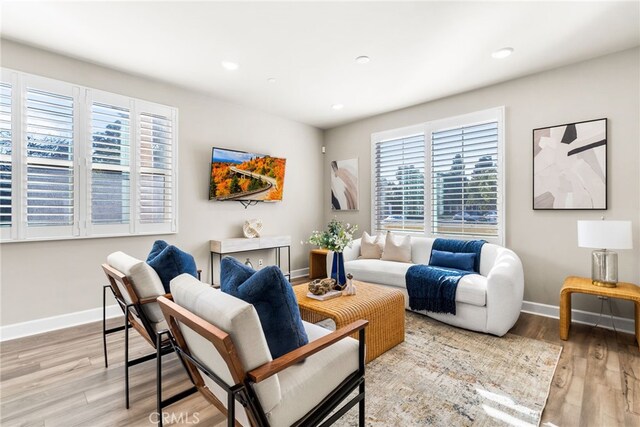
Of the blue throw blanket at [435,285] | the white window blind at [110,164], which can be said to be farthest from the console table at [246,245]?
the blue throw blanket at [435,285]

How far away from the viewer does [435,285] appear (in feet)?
10.3

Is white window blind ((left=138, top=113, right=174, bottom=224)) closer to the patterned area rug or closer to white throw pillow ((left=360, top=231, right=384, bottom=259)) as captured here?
white throw pillow ((left=360, top=231, right=384, bottom=259))

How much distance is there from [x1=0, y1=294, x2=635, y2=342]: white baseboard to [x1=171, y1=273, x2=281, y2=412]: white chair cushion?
2.76m

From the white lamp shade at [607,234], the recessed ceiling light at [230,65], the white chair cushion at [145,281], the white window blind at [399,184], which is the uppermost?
the recessed ceiling light at [230,65]

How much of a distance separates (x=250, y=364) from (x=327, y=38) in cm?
273

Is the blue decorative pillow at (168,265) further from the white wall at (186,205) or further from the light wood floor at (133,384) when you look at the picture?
the white wall at (186,205)

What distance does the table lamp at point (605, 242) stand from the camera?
8.48ft

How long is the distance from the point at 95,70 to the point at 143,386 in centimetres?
326

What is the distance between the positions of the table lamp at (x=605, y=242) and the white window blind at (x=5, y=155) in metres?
5.32

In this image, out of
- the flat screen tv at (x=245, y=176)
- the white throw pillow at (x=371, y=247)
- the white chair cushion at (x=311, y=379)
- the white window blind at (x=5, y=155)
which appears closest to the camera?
the white chair cushion at (x=311, y=379)

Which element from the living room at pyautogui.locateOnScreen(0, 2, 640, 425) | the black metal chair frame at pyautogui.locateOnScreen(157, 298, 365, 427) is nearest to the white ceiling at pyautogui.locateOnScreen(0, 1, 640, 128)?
the living room at pyautogui.locateOnScreen(0, 2, 640, 425)

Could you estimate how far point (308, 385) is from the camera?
1.28 metres

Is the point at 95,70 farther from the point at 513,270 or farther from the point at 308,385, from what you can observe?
the point at 513,270

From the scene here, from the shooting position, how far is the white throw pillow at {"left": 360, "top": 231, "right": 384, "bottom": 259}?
4.33 meters
